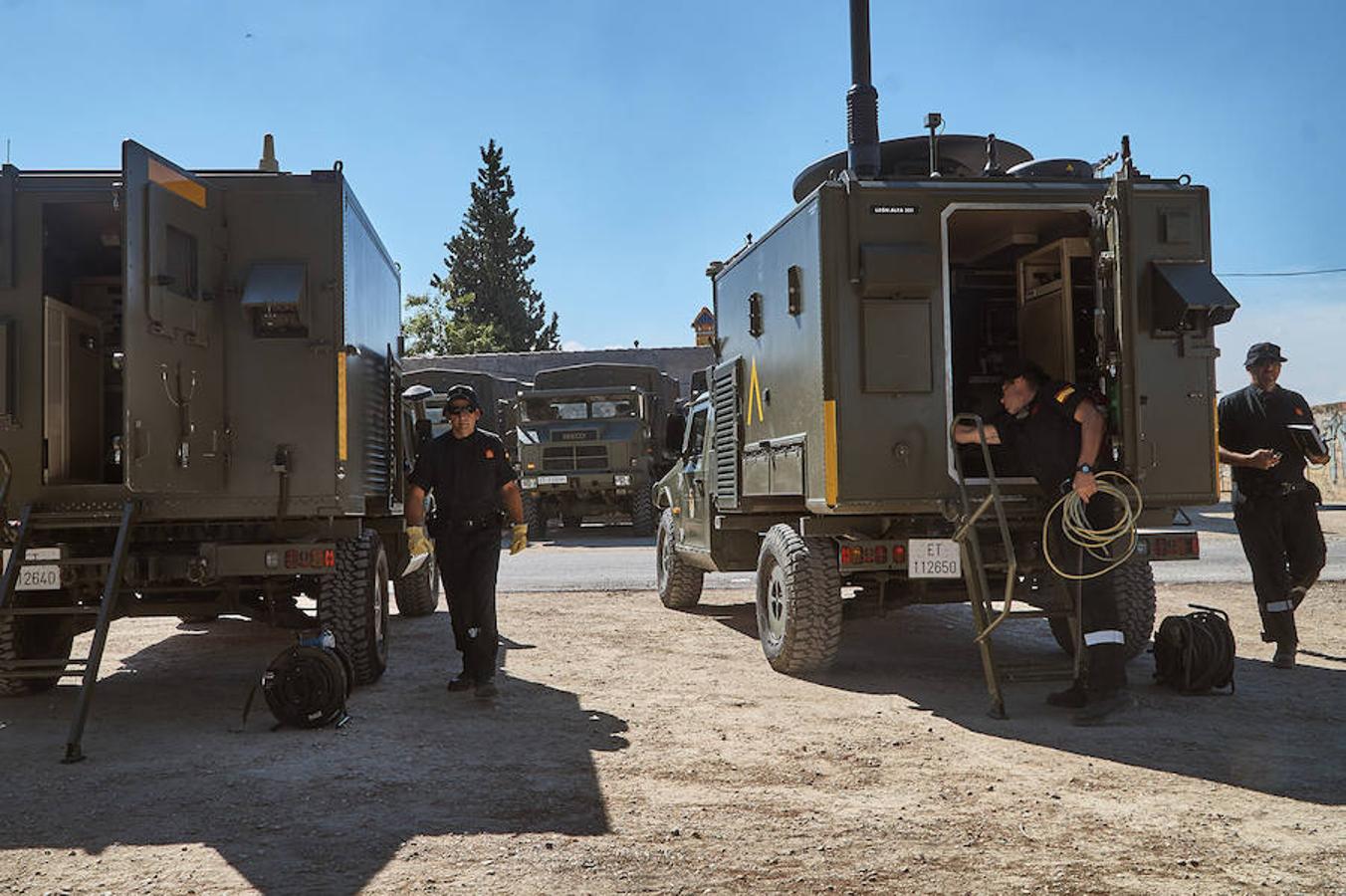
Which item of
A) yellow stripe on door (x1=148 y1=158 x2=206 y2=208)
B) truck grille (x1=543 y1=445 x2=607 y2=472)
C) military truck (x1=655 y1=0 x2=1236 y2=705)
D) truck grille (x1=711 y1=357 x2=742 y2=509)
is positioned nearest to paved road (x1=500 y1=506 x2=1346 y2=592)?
truck grille (x1=543 y1=445 x2=607 y2=472)

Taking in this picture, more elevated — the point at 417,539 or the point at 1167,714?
the point at 417,539

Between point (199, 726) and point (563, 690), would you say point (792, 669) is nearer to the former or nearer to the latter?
point (563, 690)

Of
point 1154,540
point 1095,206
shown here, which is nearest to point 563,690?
point 1154,540

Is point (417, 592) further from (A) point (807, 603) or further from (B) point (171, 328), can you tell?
(B) point (171, 328)

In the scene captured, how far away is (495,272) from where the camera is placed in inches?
2427

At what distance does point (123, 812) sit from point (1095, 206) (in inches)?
212

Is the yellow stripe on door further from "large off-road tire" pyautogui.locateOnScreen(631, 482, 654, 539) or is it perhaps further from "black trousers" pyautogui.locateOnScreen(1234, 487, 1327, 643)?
"large off-road tire" pyautogui.locateOnScreen(631, 482, 654, 539)

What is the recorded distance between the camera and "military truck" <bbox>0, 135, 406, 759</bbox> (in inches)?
227

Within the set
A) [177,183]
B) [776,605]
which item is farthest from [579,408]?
[177,183]

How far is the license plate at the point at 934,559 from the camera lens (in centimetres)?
639

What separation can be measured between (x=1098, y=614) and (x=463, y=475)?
3.43 meters

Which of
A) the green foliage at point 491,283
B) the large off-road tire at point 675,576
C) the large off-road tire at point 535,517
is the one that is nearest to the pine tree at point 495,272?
the green foliage at point 491,283

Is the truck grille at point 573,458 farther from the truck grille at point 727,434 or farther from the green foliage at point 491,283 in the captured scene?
the green foliage at point 491,283

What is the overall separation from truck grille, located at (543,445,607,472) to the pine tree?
4064 centimetres
